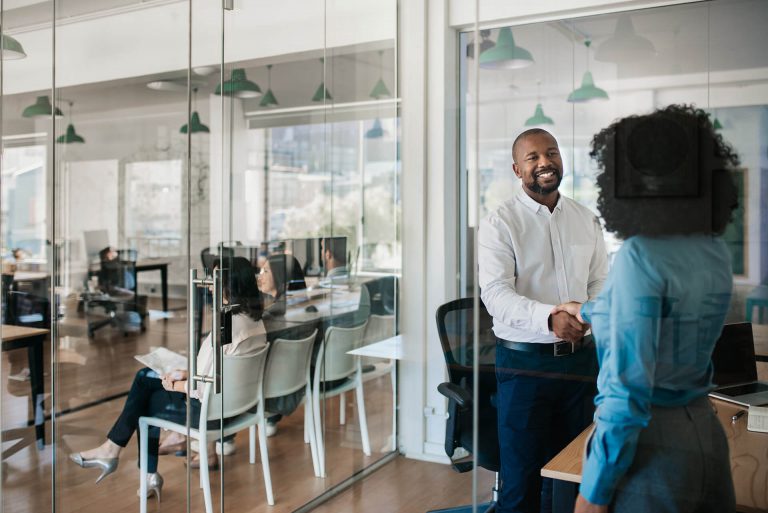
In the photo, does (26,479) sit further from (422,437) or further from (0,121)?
(422,437)

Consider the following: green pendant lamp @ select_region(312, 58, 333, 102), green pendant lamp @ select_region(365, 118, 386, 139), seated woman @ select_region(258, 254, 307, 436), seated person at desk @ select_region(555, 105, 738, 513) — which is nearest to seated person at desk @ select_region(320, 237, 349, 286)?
seated woman @ select_region(258, 254, 307, 436)

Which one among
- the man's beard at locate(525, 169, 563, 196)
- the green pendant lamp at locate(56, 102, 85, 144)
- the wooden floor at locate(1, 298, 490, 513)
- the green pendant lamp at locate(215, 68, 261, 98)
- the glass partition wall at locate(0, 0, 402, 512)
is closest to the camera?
the man's beard at locate(525, 169, 563, 196)

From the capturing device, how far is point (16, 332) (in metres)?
3.67

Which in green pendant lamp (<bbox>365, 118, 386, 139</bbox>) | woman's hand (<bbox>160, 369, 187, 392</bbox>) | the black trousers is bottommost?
the black trousers

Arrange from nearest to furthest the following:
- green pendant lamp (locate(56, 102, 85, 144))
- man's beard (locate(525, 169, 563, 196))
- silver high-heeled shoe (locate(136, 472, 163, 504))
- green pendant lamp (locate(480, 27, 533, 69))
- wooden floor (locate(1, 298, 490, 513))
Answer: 1. man's beard (locate(525, 169, 563, 196))
2. green pendant lamp (locate(480, 27, 533, 69))
3. wooden floor (locate(1, 298, 490, 513))
4. silver high-heeled shoe (locate(136, 472, 163, 504))
5. green pendant lamp (locate(56, 102, 85, 144))

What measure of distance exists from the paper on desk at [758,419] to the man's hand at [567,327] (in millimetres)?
460

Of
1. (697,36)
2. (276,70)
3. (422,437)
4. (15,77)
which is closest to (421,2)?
(276,70)

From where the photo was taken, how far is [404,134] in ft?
9.04

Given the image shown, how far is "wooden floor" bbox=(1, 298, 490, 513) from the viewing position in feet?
8.82

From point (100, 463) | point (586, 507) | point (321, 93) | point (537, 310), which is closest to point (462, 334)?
point (537, 310)

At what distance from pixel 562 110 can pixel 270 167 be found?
5.02 ft

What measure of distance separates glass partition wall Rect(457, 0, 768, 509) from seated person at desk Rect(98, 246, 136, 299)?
5.06 metres

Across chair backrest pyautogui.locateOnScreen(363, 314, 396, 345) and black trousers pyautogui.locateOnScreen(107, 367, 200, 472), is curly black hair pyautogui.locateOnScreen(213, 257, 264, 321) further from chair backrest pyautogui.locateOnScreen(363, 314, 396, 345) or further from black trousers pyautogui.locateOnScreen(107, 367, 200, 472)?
black trousers pyautogui.locateOnScreen(107, 367, 200, 472)

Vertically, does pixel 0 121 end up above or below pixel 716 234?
above
